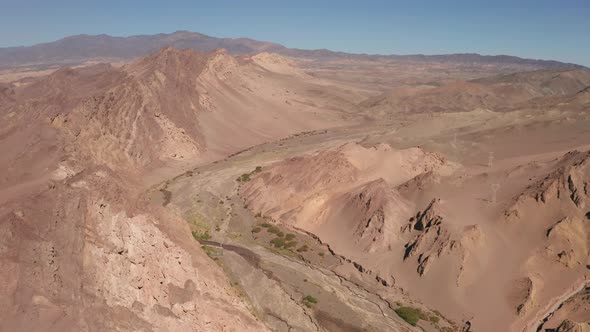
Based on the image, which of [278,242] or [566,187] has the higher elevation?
[566,187]

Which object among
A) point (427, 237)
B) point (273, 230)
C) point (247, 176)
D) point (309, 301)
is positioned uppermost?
point (427, 237)

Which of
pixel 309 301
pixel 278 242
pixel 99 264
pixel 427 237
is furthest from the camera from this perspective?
pixel 278 242

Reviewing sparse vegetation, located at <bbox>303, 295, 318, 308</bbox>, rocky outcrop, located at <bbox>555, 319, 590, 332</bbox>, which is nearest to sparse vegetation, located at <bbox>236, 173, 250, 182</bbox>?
sparse vegetation, located at <bbox>303, 295, 318, 308</bbox>

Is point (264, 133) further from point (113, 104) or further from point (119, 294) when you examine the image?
point (119, 294)

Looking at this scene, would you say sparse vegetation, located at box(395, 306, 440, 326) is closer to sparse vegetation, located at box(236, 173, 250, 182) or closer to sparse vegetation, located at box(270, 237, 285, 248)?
sparse vegetation, located at box(270, 237, 285, 248)

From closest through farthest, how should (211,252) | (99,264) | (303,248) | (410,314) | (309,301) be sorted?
(99,264), (410,314), (309,301), (211,252), (303,248)

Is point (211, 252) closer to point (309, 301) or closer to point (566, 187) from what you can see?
point (309, 301)

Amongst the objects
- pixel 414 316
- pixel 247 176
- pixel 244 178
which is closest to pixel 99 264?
pixel 414 316

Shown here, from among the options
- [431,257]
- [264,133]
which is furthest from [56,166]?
[264,133]

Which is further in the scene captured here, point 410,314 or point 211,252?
point 211,252
